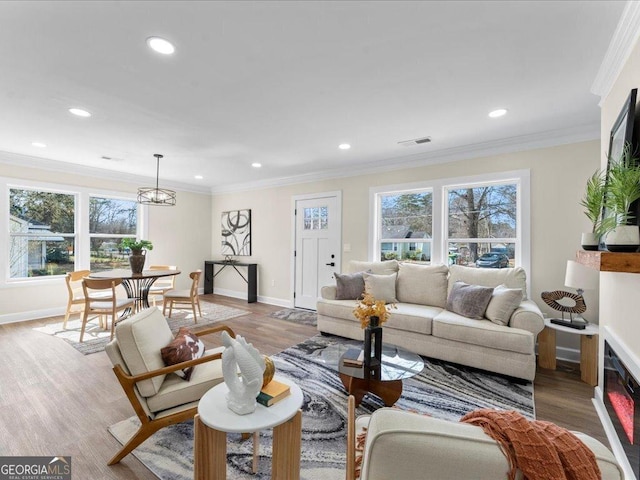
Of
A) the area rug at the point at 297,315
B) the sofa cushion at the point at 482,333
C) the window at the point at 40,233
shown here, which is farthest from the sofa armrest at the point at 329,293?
the window at the point at 40,233

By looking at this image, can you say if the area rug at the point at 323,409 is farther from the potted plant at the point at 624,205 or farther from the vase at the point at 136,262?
the vase at the point at 136,262

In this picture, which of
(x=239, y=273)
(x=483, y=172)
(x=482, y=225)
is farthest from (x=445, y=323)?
(x=239, y=273)

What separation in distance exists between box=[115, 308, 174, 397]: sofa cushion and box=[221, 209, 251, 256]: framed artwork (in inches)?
174

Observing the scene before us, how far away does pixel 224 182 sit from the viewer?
6.26 m

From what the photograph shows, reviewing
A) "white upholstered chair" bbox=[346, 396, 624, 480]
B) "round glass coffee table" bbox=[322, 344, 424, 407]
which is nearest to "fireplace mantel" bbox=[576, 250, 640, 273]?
"white upholstered chair" bbox=[346, 396, 624, 480]

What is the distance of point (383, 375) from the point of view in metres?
2.06

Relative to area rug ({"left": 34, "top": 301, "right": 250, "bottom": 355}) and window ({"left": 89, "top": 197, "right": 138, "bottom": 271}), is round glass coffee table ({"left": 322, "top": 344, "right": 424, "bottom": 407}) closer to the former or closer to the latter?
area rug ({"left": 34, "top": 301, "right": 250, "bottom": 355})

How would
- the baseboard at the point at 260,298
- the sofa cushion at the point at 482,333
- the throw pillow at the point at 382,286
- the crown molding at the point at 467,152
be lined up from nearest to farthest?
the sofa cushion at the point at 482,333 < the crown molding at the point at 467,152 < the throw pillow at the point at 382,286 < the baseboard at the point at 260,298

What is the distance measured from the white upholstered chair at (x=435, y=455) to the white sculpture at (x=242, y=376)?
789mm

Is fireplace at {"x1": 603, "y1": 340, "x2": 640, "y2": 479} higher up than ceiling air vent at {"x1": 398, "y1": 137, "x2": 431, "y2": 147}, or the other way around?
ceiling air vent at {"x1": 398, "y1": 137, "x2": 431, "y2": 147}

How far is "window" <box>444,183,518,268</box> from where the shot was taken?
3652mm

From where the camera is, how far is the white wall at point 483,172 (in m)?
3.20

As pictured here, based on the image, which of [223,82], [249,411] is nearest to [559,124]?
[223,82]

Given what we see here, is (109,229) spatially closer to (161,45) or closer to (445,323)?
(161,45)
